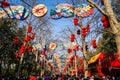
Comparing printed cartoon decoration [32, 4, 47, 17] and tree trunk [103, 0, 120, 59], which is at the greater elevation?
printed cartoon decoration [32, 4, 47, 17]

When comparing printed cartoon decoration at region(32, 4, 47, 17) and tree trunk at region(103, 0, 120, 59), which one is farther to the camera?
printed cartoon decoration at region(32, 4, 47, 17)

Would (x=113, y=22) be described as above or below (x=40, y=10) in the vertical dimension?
below

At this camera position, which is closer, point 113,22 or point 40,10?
point 113,22

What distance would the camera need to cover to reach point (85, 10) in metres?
19.4

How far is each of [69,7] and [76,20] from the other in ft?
10.5

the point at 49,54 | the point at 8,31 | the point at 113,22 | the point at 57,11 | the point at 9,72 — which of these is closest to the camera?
the point at 113,22

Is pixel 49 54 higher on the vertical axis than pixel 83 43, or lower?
lower

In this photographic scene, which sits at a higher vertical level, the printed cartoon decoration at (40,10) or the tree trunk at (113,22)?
the printed cartoon decoration at (40,10)

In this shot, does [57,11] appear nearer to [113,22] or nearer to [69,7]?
[69,7]

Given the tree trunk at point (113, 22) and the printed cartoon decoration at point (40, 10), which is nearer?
the tree trunk at point (113, 22)

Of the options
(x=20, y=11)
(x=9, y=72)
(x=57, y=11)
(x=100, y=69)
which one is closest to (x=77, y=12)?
(x=57, y=11)

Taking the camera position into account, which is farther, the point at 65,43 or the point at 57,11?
the point at 65,43

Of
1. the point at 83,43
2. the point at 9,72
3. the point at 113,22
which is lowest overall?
the point at 9,72

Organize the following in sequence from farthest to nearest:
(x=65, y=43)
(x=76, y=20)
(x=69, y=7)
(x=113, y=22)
Answer: (x=65, y=43) < (x=76, y=20) < (x=69, y=7) < (x=113, y=22)
